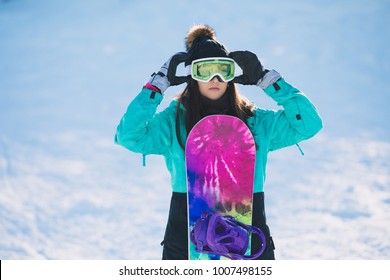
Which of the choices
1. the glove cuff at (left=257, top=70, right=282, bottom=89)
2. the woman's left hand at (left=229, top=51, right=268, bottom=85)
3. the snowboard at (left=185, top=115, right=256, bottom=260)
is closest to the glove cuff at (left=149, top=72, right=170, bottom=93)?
the snowboard at (left=185, top=115, right=256, bottom=260)

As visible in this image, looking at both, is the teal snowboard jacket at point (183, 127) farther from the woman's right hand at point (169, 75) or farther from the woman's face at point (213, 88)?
the woman's face at point (213, 88)

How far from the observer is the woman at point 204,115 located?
8.98ft

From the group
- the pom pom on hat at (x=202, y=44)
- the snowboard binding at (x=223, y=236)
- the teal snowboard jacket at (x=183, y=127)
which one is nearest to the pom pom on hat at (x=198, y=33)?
the pom pom on hat at (x=202, y=44)

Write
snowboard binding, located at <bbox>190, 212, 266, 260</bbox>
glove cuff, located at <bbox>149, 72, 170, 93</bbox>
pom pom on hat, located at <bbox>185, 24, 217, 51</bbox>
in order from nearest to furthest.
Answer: snowboard binding, located at <bbox>190, 212, 266, 260</bbox> → glove cuff, located at <bbox>149, 72, 170, 93</bbox> → pom pom on hat, located at <bbox>185, 24, 217, 51</bbox>

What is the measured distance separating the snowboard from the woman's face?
5.2 inches

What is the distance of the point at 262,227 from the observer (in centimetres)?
276

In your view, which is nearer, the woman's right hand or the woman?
the woman

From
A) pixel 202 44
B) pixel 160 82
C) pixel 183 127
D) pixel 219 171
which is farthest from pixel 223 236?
pixel 202 44

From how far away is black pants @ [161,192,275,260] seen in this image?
2721mm

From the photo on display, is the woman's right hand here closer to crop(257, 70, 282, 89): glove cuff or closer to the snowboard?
the snowboard

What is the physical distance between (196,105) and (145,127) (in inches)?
13.7

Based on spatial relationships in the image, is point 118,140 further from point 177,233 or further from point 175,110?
point 177,233
